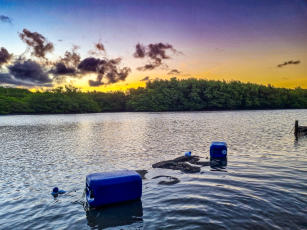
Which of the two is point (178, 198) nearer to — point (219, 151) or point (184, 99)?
point (219, 151)

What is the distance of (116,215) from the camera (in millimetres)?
9570

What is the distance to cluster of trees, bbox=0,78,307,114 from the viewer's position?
16488 cm

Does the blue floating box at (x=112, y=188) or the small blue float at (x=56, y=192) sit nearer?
the blue floating box at (x=112, y=188)

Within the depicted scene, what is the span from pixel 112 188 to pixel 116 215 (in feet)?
3.51

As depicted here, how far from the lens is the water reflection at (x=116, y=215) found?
29.3 feet

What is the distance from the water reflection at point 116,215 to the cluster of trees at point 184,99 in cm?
15601

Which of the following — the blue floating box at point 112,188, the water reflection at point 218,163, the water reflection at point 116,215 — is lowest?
the water reflection at point 116,215

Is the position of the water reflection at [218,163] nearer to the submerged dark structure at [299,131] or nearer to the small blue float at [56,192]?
the small blue float at [56,192]

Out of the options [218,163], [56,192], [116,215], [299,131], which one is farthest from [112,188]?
[299,131]

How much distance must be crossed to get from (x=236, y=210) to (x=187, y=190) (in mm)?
3028

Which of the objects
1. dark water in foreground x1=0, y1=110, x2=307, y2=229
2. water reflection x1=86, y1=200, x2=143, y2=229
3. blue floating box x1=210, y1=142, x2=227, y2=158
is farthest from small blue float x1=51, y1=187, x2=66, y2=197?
blue floating box x1=210, y1=142, x2=227, y2=158

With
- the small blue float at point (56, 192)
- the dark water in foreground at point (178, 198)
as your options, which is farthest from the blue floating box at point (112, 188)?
the small blue float at point (56, 192)

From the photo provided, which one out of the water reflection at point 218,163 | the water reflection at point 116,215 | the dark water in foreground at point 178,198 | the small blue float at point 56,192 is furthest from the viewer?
the water reflection at point 218,163

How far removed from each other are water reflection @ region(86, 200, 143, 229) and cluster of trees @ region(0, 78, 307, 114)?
15601 cm
